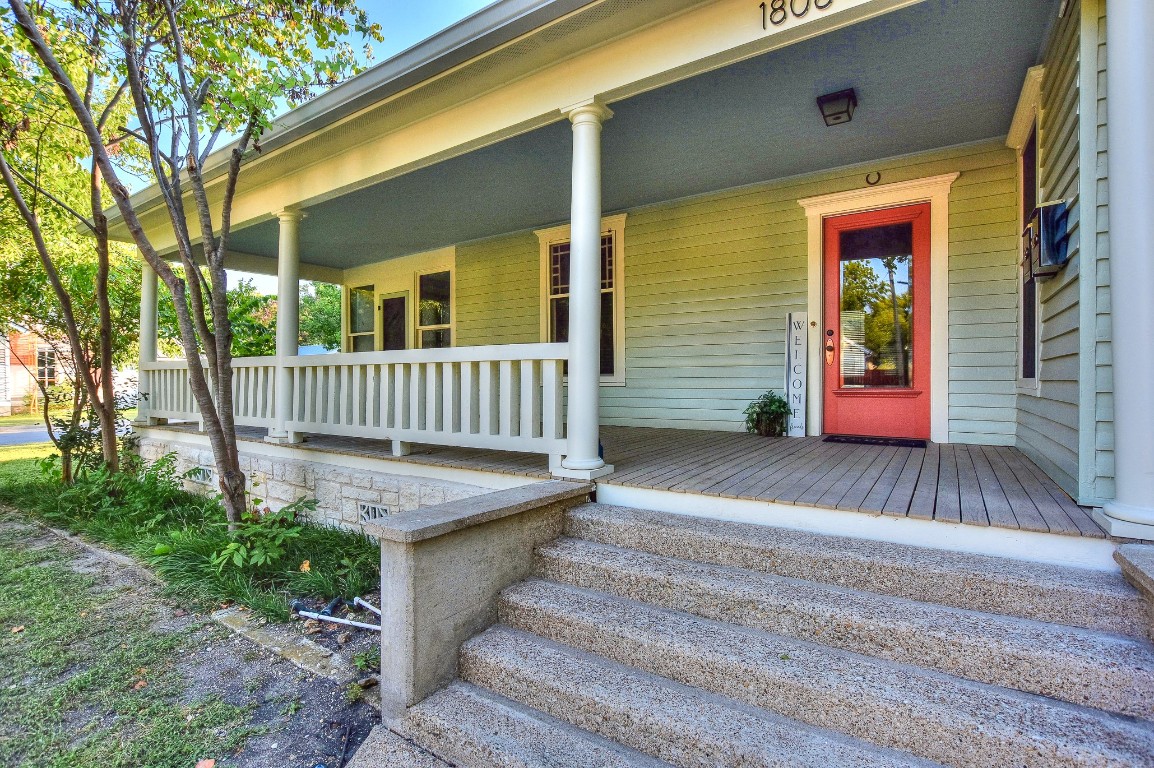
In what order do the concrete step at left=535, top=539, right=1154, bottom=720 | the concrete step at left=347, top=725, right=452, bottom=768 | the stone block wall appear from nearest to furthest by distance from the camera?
1. the concrete step at left=535, top=539, right=1154, bottom=720
2. the concrete step at left=347, top=725, right=452, bottom=768
3. the stone block wall

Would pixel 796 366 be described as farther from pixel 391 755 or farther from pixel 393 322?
pixel 393 322

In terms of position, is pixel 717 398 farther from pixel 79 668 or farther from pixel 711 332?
pixel 79 668

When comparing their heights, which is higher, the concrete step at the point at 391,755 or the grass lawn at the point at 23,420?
the grass lawn at the point at 23,420

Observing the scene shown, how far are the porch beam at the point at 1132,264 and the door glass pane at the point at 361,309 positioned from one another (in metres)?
8.07

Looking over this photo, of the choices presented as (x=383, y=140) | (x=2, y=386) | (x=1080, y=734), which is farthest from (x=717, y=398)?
(x=2, y=386)

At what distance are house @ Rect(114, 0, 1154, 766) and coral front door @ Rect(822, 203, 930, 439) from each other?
0.07 feet

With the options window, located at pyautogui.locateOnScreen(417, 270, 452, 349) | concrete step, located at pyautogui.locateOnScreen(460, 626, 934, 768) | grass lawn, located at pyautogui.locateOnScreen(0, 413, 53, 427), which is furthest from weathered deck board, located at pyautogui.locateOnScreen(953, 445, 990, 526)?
grass lawn, located at pyautogui.locateOnScreen(0, 413, 53, 427)

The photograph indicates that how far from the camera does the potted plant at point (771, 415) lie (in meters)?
4.80

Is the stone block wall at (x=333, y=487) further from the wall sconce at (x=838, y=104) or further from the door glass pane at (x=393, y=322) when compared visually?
the wall sconce at (x=838, y=104)

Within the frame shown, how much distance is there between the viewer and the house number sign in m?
2.39

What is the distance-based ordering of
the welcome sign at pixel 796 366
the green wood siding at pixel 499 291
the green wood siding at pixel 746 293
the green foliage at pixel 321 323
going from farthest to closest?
the green foliage at pixel 321 323
the green wood siding at pixel 499 291
the welcome sign at pixel 796 366
the green wood siding at pixel 746 293

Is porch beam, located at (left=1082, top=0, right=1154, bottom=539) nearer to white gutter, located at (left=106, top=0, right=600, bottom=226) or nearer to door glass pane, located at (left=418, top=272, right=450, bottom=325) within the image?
white gutter, located at (left=106, top=0, right=600, bottom=226)

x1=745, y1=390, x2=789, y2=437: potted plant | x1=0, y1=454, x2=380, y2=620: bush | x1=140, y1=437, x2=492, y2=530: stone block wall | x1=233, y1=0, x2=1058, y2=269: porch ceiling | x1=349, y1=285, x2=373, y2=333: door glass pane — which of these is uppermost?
x1=233, y1=0, x2=1058, y2=269: porch ceiling

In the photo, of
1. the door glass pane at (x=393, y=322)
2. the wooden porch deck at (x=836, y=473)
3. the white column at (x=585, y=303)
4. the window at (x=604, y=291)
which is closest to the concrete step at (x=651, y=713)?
the wooden porch deck at (x=836, y=473)
